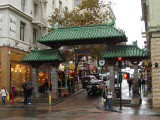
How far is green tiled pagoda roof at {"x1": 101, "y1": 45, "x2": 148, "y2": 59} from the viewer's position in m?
19.7

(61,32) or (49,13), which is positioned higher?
(49,13)

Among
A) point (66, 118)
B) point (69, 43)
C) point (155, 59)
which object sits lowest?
point (66, 118)

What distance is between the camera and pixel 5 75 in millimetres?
23594

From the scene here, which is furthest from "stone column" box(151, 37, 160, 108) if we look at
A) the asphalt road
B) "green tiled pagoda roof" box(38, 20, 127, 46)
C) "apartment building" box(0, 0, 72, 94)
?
"apartment building" box(0, 0, 72, 94)

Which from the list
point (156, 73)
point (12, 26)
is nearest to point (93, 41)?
point (156, 73)

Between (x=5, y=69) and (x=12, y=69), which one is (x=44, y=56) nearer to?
(x=5, y=69)

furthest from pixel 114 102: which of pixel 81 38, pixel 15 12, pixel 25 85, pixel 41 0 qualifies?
pixel 41 0

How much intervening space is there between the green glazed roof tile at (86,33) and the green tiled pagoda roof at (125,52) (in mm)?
916

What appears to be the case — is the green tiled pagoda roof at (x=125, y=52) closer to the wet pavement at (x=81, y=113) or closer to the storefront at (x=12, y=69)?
the wet pavement at (x=81, y=113)

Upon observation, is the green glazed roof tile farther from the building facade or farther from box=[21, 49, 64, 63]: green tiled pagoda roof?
the building facade

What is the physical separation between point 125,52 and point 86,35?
3.94 meters

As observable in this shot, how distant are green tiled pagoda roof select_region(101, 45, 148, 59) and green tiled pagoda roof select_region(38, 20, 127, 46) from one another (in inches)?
33.5

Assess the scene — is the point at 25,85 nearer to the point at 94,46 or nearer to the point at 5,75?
the point at 5,75

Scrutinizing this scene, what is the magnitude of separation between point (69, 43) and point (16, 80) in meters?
8.27
